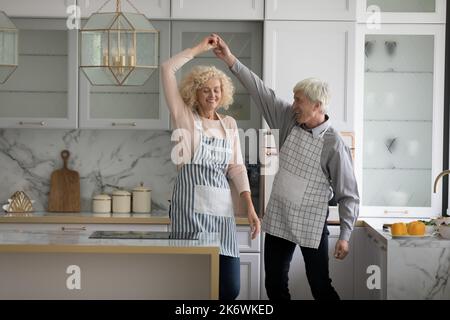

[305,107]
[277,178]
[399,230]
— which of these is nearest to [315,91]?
[305,107]

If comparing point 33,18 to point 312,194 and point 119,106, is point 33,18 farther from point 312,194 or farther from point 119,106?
point 312,194

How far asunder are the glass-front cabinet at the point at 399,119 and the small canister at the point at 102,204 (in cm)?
158

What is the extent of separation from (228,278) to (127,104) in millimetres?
1846

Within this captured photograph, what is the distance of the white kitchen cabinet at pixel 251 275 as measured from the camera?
466 centimetres

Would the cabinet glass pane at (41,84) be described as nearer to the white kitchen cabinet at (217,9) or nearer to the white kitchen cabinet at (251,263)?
the white kitchen cabinet at (217,9)

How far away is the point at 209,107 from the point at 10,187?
7.01 feet

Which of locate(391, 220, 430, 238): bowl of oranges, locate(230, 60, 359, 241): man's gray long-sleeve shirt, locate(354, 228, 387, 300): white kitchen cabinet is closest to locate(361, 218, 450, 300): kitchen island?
locate(391, 220, 430, 238): bowl of oranges

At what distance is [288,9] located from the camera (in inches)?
183

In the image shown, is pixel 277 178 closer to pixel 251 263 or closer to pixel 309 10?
pixel 251 263

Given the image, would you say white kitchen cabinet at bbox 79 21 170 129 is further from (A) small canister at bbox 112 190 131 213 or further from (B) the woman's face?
(B) the woman's face

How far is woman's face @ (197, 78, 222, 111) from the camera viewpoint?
3.44 meters

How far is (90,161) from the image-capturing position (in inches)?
202

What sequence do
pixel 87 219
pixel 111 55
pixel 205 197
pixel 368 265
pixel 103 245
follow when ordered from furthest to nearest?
pixel 87 219
pixel 368 265
pixel 205 197
pixel 111 55
pixel 103 245

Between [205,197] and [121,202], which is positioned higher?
[205,197]
